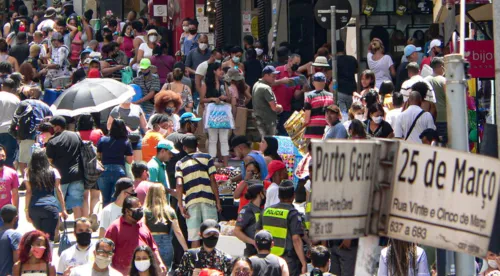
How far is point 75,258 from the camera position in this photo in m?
11.7

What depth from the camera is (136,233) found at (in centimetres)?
1194

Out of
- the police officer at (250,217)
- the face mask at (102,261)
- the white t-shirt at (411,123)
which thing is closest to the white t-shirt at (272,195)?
the police officer at (250,217)

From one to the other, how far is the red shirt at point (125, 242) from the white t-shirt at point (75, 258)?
0.98 ft

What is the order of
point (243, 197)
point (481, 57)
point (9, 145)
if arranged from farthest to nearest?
point (9, 145)
point (481, 57)
point (243, 197)

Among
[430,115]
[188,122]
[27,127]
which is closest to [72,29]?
[27,127]

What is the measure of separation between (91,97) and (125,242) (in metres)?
5.06

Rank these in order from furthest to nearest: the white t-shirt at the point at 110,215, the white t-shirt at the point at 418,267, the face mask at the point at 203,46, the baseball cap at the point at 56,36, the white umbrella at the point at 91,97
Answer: the baseball cap at the point at 56,36
the face mask at the point at 203,46
the white umbrella at the point at 91,97
the white t-shirt at the point at 110,215
the white t-shirt at the point at 418,267

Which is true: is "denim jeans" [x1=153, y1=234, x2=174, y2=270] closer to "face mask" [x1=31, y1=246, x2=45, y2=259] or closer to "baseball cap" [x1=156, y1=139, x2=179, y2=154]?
"baseball cap" [x1=156, y1=139, x2=179, y2=154]

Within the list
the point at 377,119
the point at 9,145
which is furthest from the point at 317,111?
the point at 9,145

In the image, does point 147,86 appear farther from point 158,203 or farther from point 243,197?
point 158,203

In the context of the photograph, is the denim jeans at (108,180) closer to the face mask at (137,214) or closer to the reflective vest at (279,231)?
the face mask at (137,214)

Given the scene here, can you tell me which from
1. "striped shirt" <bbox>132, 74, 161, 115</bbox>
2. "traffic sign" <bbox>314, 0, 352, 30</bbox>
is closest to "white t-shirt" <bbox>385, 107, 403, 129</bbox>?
"traffic sign" <bbox>314, 0, 352, 30</bbox>

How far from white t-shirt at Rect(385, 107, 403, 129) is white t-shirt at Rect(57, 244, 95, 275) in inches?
172

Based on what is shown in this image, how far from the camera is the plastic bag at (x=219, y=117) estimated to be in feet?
60.0
